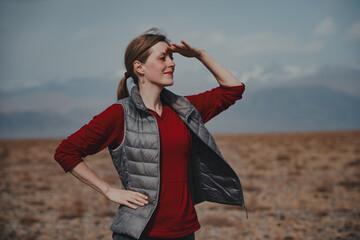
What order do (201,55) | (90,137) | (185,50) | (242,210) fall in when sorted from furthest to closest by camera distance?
1. (242,210)
2. (201,55)
3. (185,50)
4. (90,137)

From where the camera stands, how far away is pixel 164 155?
7.70 ft

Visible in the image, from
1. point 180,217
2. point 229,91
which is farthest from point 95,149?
point 229,91

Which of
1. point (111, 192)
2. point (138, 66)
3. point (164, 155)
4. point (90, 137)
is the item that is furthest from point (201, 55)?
point (111, 192)

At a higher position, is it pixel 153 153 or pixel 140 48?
pixel 140 48

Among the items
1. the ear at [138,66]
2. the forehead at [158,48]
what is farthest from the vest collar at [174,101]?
the forehead at [158,48]

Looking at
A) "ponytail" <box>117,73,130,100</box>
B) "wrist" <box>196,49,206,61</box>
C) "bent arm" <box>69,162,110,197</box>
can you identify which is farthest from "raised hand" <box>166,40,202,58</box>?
"bent arm" <box>69,162,110,197</box>

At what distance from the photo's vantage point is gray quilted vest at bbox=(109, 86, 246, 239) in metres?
2.25

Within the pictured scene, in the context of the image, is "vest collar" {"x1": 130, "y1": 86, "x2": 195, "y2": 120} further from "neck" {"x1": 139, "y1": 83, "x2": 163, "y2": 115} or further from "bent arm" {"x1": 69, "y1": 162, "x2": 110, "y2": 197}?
"bent arm" {"x1": 69, "y1": 162, "x2": 110, "y2": 197}

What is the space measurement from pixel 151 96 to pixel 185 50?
1.38 ft

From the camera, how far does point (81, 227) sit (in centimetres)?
838

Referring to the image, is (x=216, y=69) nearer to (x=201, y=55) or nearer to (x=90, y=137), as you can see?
(x=201, y=55)

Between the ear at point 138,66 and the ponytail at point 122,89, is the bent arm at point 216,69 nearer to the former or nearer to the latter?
the ear at point 138,66

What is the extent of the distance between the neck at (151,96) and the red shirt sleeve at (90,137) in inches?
10.5

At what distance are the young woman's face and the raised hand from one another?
5cm
